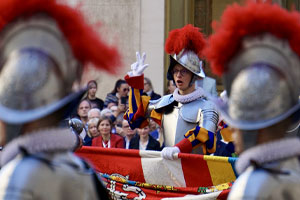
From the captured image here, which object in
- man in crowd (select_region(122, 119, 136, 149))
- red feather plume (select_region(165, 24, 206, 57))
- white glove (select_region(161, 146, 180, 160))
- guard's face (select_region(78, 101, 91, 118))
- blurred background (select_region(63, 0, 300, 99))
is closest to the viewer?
white glove (select_region(161, 146, 180, 160))

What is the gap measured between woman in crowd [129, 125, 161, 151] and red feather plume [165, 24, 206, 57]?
3.98ft

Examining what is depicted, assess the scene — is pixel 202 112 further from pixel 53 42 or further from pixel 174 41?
pixel 53 42

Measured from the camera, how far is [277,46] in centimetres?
294

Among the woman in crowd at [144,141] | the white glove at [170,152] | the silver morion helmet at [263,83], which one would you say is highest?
the woman in crowd at [144,141]

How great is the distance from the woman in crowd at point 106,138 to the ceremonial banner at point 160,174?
1.11 metres

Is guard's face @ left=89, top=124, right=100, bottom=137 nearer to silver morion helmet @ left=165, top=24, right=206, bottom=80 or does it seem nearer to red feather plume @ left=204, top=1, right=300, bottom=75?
silver morion helmet @ left=165, top=24, right=206, bottom=80

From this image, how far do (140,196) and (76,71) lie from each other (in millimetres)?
3616

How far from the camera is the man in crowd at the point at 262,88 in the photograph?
279 cm

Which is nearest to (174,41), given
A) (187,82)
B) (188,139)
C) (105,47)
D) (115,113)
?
(187,82)

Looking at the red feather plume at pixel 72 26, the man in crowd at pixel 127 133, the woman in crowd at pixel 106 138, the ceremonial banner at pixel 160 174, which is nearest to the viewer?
the red feather plume at pixel 72 26

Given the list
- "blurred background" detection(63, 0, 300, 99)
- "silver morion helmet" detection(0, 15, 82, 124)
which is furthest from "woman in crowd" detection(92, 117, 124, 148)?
"silver morion helmet" detection(0, 15, 82, 124)

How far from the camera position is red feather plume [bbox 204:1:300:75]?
116 inches

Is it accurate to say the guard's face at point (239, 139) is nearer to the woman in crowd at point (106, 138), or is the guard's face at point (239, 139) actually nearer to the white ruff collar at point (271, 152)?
the white ruff collar at point (271, 152)

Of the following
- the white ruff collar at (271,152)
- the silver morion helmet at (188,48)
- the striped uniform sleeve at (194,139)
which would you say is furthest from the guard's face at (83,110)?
the white ruff collar at (271,152)
